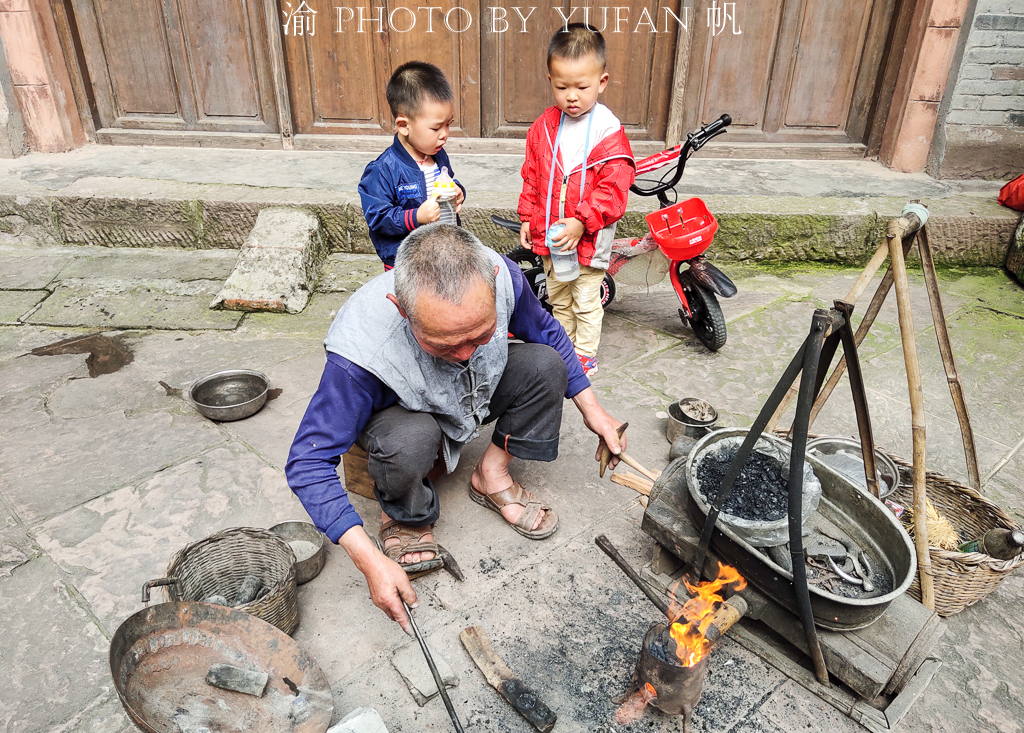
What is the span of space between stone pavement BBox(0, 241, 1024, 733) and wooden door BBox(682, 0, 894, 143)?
1841 millimetres

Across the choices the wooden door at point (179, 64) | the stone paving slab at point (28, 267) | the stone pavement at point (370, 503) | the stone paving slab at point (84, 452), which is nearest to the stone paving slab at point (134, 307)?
the stone pavement at point (370, 503)

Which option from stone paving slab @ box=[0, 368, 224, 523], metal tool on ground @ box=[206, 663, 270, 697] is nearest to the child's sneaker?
stone paving slab @ box=[0, 368, 224, 523]

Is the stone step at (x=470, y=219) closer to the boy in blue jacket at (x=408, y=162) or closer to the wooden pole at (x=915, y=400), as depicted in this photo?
the boy in blue jacket at (x=408, y=162)

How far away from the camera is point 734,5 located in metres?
5.57

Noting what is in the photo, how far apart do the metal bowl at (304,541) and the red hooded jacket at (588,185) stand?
1.90m

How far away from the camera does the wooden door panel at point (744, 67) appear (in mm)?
5605

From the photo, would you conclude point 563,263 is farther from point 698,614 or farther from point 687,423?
point 698,614

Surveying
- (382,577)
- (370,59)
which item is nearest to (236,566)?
(382,577)

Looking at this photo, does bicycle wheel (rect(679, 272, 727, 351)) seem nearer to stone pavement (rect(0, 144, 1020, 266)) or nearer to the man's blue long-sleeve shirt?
stone pavement (rect(0, 144, 1020, 266))

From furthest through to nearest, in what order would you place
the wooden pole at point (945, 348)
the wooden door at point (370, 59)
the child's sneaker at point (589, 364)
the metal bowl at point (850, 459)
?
the wooden door at point (370, 59) < the child's sneaker at point (589, 364) < the metal bowl at point (850, 459) < the wooden pole at point (945, 348)

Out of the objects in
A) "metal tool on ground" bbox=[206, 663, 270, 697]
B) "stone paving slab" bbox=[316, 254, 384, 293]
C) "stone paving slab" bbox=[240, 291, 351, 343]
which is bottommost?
"stone paving slab" bbox=[240, 291, 351, 343]

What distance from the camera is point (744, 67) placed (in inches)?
228

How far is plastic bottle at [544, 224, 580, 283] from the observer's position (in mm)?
3498

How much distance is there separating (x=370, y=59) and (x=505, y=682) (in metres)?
5.39
